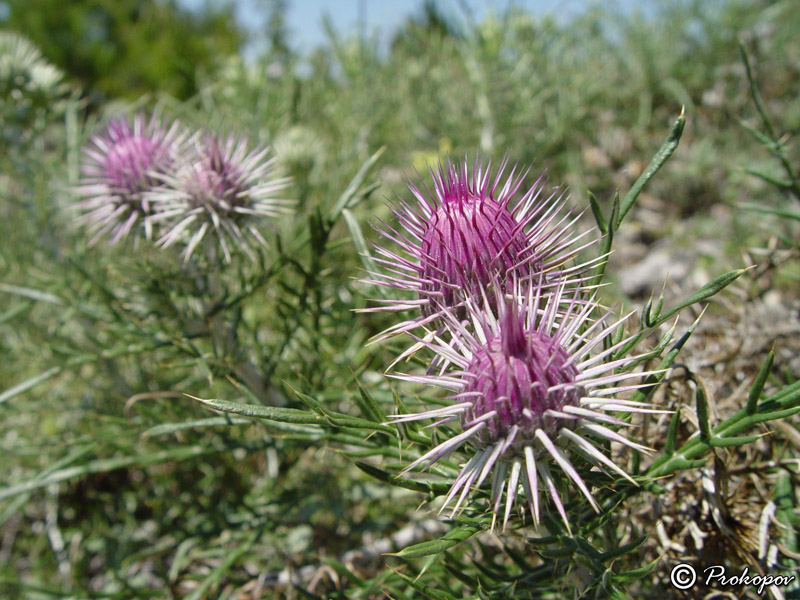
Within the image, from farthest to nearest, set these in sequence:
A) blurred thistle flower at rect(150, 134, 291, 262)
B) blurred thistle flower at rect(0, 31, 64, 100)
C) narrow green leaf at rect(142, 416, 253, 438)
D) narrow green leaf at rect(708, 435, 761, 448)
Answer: blurred thistle flower at rect(0, 31, 64, 100), blurred thistle flower at rect(150, 134, 291, 262), narrow green leaf at rect(142, 416, 253, 438), narrow green leaf at rect(708, 435, 761, 448)

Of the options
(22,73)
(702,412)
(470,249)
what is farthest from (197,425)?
(22,73)

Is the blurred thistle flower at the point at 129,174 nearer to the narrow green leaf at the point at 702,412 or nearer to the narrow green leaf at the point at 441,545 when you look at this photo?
the narrow green leaf at the point at 441,545

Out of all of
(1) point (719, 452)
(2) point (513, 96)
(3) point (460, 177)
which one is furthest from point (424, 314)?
(2) point (513, 96)

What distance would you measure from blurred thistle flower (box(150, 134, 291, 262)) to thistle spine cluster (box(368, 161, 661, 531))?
2.27ft

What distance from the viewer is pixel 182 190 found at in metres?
1.89

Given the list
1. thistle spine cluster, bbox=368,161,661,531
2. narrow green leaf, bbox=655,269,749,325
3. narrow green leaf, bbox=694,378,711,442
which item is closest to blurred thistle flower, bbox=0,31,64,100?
thistle spine cluster, bbox=368,161,661,531

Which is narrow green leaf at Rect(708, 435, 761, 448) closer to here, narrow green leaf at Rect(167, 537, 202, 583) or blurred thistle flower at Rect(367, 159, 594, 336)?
blurred thistle flower at Rect(367, 159, 594, 336)

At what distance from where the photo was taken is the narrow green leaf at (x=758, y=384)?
1154 mm

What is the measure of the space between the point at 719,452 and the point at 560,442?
710mm

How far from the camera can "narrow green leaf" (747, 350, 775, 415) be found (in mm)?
1154

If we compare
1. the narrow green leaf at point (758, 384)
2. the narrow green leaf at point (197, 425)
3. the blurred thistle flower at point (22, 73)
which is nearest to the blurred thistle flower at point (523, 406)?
the narrow green leaf at point (758, 384)

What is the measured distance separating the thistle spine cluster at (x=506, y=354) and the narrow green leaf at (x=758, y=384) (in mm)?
207

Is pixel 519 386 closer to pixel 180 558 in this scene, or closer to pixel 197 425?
pixel 197 425

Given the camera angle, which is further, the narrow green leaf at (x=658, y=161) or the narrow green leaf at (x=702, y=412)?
the narrow green leaf at (x=658, y=161)
